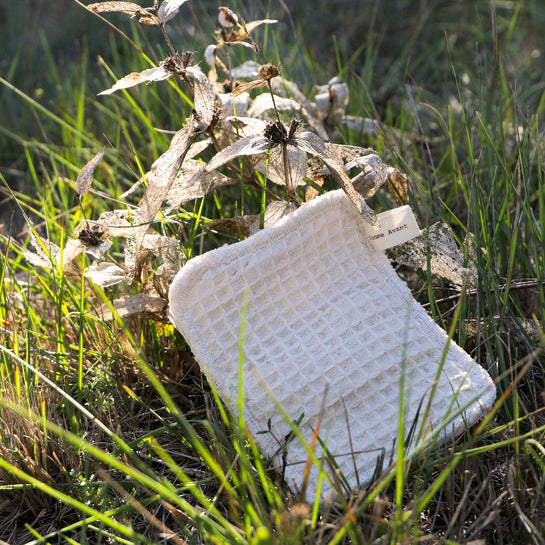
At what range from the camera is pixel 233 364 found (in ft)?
2.99

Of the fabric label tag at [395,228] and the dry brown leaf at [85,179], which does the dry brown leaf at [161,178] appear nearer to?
the dry brown leaf at [85,179]

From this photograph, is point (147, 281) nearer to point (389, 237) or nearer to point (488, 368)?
point (389, 237)

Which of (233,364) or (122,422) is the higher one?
(233,364)

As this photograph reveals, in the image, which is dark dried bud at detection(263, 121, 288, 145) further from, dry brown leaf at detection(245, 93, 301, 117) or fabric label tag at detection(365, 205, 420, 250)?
fabric label tag at detection(365, 205, 420, 250)

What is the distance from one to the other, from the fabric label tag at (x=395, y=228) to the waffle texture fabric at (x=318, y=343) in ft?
0.16

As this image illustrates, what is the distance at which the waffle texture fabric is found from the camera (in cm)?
88

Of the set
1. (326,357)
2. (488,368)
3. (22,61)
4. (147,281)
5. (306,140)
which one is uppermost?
(22,61)

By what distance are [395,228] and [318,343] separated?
0.87ft

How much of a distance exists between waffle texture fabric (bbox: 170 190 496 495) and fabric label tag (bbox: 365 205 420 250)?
49 mm

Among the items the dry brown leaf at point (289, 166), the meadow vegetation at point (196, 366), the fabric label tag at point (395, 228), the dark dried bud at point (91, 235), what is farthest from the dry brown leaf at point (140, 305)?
the fabric label tag at point (395, 228)

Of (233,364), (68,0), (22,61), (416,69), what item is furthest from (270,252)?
(68,0)

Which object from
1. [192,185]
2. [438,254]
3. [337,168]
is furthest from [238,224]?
[438,254]

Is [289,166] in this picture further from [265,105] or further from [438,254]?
[438,254]

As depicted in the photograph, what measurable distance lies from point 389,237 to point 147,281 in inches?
18.5
